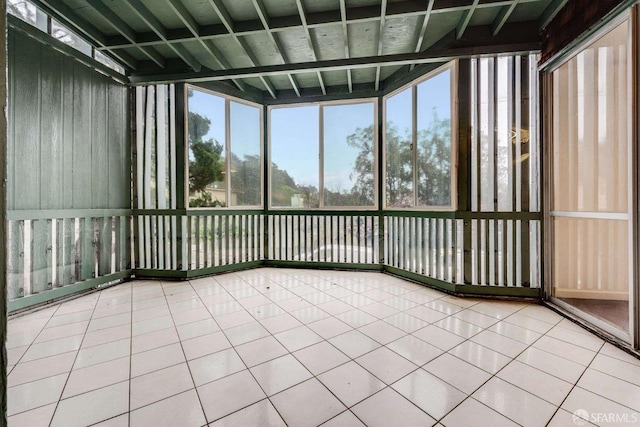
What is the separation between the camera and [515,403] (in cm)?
154

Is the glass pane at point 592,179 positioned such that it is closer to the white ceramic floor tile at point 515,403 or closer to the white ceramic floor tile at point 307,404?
the white ceramic floor tile at point 515,403

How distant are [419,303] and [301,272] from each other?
2.18 metres

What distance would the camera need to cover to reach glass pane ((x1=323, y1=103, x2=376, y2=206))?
15.4ft

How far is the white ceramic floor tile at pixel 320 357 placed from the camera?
1877mm

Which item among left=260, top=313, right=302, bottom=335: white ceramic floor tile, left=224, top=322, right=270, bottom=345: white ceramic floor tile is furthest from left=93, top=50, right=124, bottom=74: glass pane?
left=260, top=313, right=302, bottom=335: white ceramic floor tile

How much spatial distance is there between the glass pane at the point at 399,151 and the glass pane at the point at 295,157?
4.33 feet

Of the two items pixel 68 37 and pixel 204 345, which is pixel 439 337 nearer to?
pixel 204 345

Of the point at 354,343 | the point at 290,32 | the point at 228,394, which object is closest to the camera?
the point at 228,394

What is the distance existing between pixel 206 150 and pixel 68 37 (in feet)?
6.82

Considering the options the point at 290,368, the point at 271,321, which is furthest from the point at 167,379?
the point at 271,321

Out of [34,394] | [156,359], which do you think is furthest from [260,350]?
[34,394]

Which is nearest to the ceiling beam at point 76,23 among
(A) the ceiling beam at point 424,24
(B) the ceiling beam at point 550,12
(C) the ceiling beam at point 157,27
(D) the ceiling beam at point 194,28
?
(C) the ceiling beam at point 157,27

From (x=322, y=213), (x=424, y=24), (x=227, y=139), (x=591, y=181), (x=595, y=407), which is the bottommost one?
(x=595, y=407)

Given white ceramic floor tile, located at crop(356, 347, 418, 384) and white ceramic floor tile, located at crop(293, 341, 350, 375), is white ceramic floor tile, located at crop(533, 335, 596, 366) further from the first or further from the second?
white ceramic floor tile, located at crop(293, 341, 350, 375)
